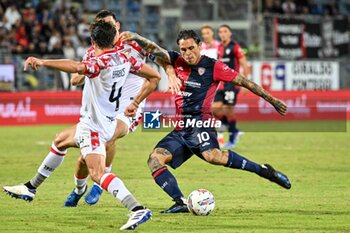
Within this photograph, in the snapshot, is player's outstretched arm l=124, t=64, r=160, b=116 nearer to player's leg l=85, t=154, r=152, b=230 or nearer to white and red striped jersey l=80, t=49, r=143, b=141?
white and red striped jersey l=80, t=49, r=143, b=141

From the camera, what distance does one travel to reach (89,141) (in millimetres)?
9523

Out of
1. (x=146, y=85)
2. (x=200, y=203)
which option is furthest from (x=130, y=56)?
(x=200, y=203)

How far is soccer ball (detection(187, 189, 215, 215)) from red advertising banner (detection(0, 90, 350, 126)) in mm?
15558

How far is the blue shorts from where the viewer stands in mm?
10516

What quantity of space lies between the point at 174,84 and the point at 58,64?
2.12 metres

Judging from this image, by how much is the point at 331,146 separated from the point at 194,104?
10.0 m

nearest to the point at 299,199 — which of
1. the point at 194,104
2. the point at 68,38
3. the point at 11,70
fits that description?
the point at 194,104

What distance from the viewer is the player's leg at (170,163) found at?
33.4 ft

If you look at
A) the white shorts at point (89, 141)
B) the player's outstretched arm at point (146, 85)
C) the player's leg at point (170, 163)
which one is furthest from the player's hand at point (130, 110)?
the player's leg at point (170, 163)

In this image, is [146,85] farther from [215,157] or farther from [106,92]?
[215,157]

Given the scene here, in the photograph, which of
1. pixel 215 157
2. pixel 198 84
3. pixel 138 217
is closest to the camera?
pixel 138 217

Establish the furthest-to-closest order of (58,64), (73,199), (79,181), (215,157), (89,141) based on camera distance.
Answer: (73,199) < (79,181) < (215,157) < (89,141) < (58,64)

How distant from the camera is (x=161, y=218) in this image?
9938 mm

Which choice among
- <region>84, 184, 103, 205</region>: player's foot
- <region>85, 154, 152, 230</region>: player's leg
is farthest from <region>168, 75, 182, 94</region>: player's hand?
<region>84, 184, 103, 205</region>: player's foot
